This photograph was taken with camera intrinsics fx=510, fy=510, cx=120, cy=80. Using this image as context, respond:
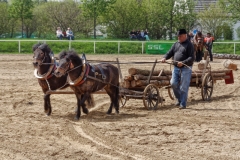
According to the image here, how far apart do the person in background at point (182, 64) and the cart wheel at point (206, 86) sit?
1.35m

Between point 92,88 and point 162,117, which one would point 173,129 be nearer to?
point 162,117

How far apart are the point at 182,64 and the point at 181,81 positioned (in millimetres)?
441

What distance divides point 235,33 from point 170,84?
42.9 m

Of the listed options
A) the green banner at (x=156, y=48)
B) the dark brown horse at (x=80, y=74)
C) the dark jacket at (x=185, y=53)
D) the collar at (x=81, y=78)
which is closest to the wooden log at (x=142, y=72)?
the dark jacket at (x=185, y=53)

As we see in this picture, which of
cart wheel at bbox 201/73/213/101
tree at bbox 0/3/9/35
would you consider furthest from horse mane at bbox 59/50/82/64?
tree at bbox 0/3/9/35

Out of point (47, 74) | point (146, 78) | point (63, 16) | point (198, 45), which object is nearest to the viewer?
point (47, 74)

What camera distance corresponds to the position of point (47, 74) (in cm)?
1119

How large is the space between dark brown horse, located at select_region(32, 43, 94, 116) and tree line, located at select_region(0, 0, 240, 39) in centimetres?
3572

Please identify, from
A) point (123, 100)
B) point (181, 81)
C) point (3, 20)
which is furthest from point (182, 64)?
point (3, 20)

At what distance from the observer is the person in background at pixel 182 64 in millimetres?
12188

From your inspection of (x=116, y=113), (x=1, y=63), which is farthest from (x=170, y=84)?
(x=1, y=63)

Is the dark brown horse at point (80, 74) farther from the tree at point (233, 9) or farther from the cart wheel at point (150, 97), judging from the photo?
the tree at point (233, 9)

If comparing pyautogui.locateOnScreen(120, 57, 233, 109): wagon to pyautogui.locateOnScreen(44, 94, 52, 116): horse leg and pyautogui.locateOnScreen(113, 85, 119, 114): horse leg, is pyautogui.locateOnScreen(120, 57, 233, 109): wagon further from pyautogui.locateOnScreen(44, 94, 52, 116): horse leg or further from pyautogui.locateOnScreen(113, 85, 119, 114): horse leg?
pyautogui.locateOnScreen(44, 94, 52, 116): horse leg

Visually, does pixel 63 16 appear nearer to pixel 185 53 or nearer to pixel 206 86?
pixel 206 86
